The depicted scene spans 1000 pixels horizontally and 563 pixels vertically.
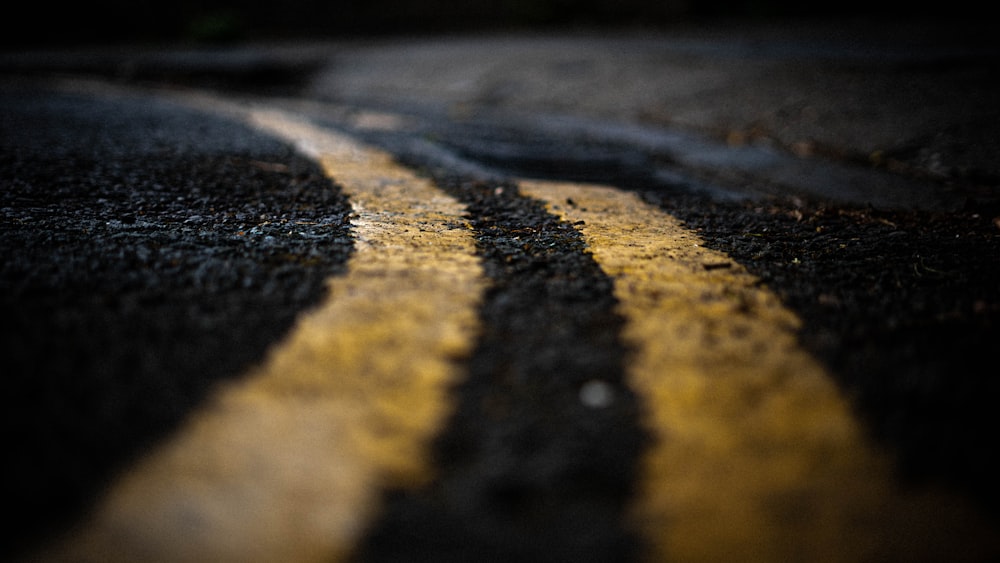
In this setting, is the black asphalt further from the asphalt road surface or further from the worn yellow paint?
the worn yellow paint

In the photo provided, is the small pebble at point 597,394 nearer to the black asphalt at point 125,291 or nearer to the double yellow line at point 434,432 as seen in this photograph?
the double yellow line at point 434,432

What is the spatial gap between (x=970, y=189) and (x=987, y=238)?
0.61m

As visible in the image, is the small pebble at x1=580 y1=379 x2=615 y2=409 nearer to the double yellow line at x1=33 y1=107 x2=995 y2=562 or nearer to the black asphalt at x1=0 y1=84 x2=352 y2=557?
the double yellow line at x1=33 y1=107 x2=995 y2=562

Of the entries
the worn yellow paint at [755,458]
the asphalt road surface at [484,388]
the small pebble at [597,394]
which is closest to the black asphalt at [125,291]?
the asphalt road surface at [484,388]

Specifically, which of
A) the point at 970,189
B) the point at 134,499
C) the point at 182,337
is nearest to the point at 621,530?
the point at 134,499

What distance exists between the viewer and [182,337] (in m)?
0.79

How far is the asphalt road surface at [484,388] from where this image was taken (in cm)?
55

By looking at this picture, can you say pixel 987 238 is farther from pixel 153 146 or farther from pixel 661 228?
pixel 153 146

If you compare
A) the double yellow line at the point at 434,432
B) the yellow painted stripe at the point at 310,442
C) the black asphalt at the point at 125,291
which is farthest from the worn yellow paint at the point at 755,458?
the black asphalt at the point at 125,291

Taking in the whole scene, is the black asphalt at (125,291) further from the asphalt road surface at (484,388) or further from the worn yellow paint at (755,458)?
the worn yellow paint at (755,458)

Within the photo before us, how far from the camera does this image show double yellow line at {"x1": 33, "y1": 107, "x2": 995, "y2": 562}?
1.79 ft

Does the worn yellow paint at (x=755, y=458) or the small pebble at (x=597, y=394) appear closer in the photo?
the worn yellow paint at (x=755, y=458)

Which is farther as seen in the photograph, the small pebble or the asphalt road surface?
the small pebble

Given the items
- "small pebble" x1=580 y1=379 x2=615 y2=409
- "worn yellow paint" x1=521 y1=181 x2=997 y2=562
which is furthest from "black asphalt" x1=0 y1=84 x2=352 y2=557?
"worn yellow paint" x1=521 y1=181 x2=997 y2=562
